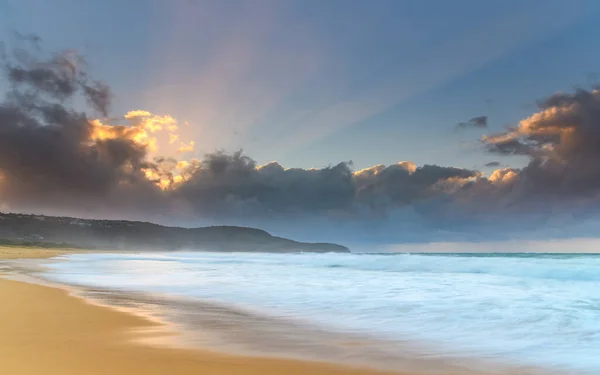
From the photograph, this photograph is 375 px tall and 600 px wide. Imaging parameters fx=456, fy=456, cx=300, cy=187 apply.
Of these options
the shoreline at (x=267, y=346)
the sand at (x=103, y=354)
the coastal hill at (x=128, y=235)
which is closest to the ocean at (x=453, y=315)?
the shoreline at (x=267, y=346)

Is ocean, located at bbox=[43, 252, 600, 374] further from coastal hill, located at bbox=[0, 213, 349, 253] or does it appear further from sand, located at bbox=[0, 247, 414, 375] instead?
coastal hill, located at bbox=[0, 213, 349, 253]

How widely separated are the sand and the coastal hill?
133 m

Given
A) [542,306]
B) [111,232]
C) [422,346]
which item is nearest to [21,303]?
[422,346]

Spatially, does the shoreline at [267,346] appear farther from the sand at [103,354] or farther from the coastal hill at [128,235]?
the coastal hill at [128,235]

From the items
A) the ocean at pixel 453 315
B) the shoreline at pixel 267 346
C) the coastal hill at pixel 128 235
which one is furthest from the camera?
the coastal hill at pixel 128 235

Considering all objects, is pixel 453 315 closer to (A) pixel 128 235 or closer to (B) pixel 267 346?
(B) pixel 267 346

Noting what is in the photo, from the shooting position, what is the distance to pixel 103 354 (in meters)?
5.78

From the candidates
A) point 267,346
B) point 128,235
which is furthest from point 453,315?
point 128,235

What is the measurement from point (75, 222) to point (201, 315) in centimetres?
17391

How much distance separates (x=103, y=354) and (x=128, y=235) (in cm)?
17764

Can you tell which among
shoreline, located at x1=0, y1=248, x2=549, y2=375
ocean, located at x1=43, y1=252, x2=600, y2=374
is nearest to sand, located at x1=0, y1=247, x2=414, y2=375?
shoreline, located at x1=0, y1=248, x2=549, y2=375

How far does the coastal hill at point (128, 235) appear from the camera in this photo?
470ft

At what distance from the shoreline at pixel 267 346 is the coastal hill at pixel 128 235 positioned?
13341cm

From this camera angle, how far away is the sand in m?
5.07
